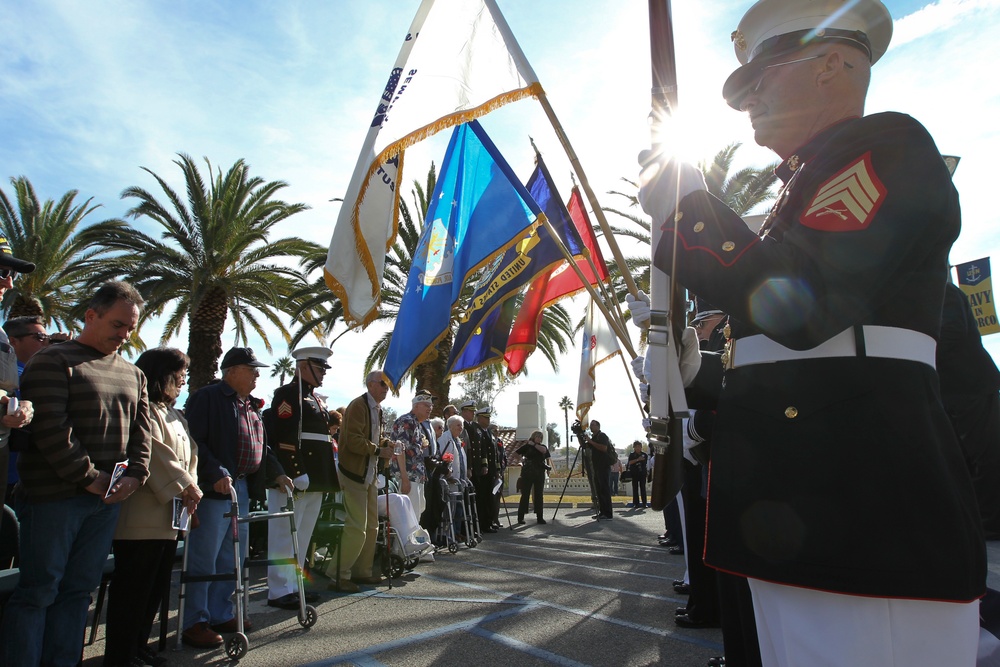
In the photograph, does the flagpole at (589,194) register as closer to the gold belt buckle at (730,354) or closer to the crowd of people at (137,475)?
the gold belt buckle at (730,354)

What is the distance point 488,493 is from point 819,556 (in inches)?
435

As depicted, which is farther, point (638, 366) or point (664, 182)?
point (638, 366)

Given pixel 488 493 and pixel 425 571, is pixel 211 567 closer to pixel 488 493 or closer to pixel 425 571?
pixel 425 571

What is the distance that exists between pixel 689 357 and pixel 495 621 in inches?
151

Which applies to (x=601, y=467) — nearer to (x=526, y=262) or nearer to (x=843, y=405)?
(x=526, y=262)

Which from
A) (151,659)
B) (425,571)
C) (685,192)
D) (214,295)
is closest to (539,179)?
(425,571)

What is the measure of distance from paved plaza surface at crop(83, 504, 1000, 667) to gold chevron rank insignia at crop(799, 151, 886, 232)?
10.9 ft

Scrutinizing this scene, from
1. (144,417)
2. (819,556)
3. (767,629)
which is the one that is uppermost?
(144,417)

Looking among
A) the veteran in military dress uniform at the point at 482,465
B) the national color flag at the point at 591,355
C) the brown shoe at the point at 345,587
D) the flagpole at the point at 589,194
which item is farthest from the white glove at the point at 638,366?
the veteran in military dress uniform at the point at 482,465

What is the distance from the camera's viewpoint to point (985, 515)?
11.9 feet

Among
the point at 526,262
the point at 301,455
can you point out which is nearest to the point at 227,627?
the point at 301,455

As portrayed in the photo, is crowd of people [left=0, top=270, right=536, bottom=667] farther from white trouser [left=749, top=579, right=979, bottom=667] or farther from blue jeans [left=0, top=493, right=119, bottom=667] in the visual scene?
white trouser [left=749, top=579, right=979, bottom=667]

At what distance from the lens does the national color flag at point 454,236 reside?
6238mm

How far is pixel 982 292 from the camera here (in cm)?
1188
